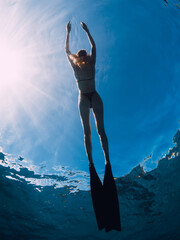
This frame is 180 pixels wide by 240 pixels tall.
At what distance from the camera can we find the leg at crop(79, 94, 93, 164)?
427 centimetres

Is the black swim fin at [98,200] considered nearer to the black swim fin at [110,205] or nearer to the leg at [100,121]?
the black swim fin at [110,205]

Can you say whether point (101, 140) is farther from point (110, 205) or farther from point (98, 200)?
point (110, 205)

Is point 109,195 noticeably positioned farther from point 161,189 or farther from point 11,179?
point 161,189

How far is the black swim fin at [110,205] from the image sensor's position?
396cm

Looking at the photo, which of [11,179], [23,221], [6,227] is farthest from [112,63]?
[6,227]

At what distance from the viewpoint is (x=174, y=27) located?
10.0 meters

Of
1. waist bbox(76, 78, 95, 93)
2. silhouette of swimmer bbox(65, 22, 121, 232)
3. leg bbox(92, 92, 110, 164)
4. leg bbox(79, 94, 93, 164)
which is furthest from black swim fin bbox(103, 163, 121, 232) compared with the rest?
waist bbox(76, 78, 95, 93)

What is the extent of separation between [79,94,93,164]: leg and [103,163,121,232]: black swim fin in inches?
26.4

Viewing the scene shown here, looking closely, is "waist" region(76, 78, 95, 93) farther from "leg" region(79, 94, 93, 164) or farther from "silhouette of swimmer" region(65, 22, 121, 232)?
"leg" region(79, 94, 93, 164)

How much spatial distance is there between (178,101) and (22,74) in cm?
1130

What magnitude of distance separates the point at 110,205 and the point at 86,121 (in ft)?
7.38

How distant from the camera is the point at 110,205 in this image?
4.01 metres

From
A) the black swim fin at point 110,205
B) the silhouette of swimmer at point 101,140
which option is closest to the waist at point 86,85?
the silhouette of swimmer at point 101,140

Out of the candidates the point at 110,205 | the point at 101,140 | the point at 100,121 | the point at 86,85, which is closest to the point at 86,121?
the point at 100,121
